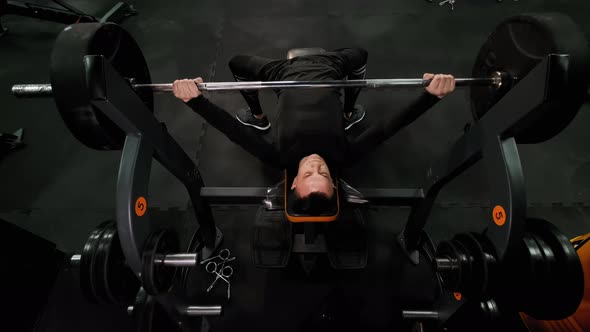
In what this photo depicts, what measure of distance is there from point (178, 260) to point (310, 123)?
37.4 inches

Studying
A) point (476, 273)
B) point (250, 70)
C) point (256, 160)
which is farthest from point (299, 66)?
point (476, 273)

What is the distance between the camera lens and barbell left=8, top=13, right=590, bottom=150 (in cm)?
120

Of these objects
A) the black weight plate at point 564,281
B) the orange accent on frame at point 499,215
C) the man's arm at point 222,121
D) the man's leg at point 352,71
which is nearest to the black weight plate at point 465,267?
the orange accent on frame at point 499,215

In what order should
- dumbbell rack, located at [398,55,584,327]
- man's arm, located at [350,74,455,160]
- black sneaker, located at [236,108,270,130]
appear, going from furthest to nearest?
black sneaker, located at [236,108,270,130] → man's arm, located at [350,74,455,160] → dumbbell rack, located at [398,55,584,327]

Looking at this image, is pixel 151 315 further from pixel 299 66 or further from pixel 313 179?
pixel 299 66

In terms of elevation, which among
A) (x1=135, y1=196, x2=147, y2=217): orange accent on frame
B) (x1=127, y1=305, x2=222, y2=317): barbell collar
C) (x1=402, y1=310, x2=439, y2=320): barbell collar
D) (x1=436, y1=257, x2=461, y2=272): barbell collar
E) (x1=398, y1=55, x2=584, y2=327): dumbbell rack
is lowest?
(x1=127, y1=305, x2=222, y2=317): barbell collar

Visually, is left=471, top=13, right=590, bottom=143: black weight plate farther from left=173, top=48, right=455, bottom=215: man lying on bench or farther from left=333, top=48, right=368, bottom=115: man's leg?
left=333, top=48, right=368, bottom=115: man's leg

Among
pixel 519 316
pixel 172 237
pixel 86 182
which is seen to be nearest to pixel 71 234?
pixel 86 182

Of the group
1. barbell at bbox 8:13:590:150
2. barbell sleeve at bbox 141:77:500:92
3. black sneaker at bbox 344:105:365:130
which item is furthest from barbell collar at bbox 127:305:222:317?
black sneaker at bbox 344:105:365:130

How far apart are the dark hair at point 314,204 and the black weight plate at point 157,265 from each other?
580 mm

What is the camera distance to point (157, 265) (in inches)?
49.8

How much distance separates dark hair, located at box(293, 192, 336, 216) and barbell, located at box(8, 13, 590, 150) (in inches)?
22.5

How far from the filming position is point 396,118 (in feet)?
5.45

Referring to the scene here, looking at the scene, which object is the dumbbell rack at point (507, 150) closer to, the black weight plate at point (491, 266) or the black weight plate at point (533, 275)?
the black weight plate at point (491, 266)
